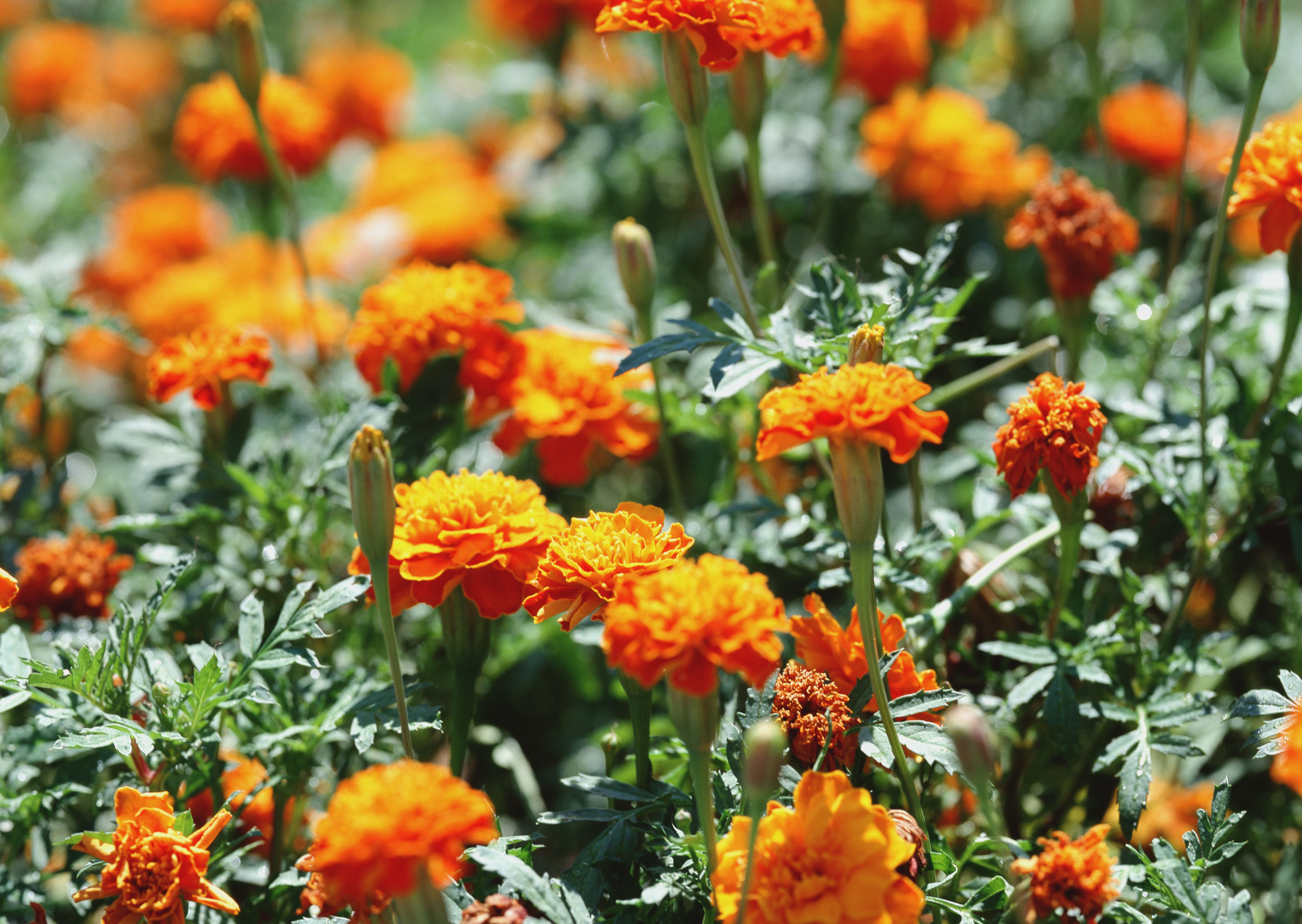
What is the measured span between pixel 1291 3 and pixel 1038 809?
230cm

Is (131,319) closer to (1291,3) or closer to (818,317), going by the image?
(818,317)

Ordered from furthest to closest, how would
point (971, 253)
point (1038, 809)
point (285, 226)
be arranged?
1. point (285, 226)
2. point (971, 253)
3. point (1038, 809)

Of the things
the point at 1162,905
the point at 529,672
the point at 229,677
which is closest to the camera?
the point at 1162,905

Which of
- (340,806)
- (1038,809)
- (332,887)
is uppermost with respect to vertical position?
(340,806)

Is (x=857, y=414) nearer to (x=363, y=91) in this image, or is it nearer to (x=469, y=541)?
(x=469, y=541)

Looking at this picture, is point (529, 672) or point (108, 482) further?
point (108, 482)

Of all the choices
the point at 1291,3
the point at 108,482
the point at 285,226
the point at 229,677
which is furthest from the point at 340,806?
the point at 1291,3

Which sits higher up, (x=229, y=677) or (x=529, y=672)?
(x=229, y=677)

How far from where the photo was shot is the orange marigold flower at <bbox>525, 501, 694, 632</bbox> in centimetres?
91

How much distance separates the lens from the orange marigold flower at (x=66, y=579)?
1.23 meters

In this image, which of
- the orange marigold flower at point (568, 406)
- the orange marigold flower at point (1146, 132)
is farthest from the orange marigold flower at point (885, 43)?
the orange marigold flower at point (568, 406)

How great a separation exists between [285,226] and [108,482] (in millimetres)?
816

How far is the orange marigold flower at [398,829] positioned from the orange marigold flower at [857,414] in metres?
0.34

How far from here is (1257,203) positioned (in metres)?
1.10
